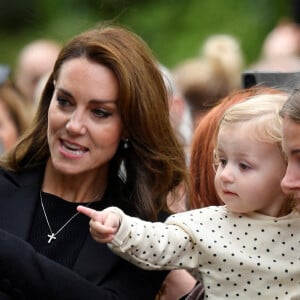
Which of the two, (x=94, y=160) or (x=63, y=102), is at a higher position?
(x=63, y=102)

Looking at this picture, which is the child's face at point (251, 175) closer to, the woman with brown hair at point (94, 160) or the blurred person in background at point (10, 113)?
the woman with brown hair at point (94, 160)

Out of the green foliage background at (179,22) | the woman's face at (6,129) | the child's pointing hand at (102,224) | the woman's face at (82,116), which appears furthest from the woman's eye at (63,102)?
the green foliage background at (179,22)

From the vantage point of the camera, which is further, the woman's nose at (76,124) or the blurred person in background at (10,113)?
the blurred person in background at (10,113)

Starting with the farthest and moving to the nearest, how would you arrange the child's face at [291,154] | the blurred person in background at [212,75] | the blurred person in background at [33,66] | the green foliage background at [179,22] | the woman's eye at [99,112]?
the green foliage background at [179,22] → the blurred person in background at [33,66] → the blurred person in background at [212,75] → the woman's eye at [99,112] → the child's face at [291,154]

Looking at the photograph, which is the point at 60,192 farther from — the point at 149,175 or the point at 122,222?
the point at 122,222

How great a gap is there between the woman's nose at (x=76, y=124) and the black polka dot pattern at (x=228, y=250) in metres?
0.53

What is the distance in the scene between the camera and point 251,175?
4773 millimetres

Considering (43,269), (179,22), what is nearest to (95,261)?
(43,269)

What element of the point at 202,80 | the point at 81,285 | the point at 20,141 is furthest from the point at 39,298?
the point at 202,80

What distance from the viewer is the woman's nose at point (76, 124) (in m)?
5.10

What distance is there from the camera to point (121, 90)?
515cm

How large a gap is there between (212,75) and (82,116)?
5553mm

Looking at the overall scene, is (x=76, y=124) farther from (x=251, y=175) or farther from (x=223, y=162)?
(x=251, y=175)

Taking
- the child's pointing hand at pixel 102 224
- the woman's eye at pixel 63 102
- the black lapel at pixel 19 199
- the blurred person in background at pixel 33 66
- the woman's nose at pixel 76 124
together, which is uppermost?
the woman's eye at pixel 63 102
